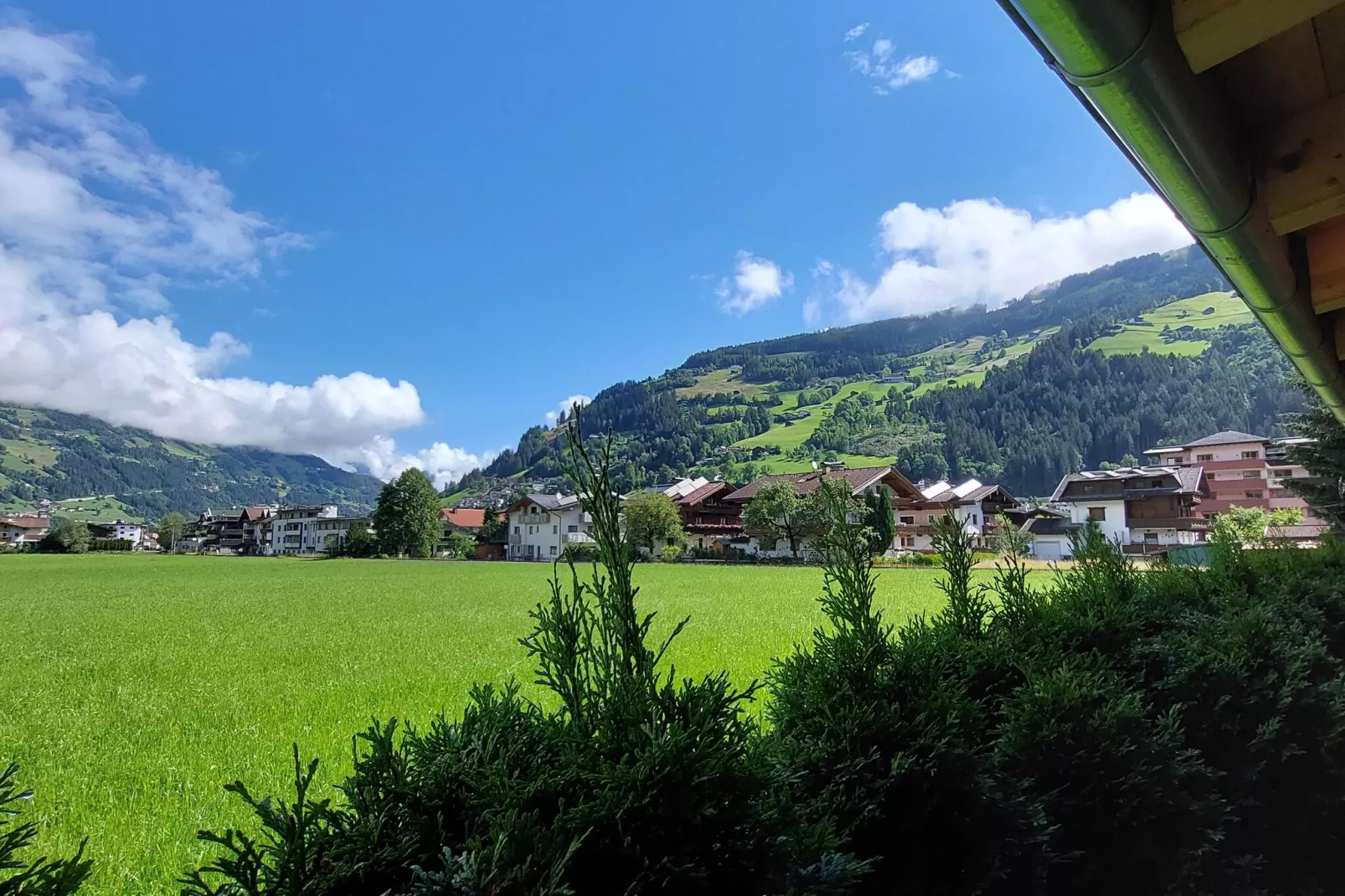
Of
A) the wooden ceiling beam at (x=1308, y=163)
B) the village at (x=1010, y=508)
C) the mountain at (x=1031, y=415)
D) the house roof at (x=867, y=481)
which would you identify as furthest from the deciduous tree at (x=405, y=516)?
the wooden ceiling beam at (x=1308, y=163)

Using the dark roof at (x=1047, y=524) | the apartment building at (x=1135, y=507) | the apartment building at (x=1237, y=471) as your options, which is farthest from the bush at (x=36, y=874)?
the apartment building at (x=1237, y=471)

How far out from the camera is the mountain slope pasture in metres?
157

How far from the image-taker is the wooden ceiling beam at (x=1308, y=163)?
2.08 m

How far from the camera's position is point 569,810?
125 centimetres

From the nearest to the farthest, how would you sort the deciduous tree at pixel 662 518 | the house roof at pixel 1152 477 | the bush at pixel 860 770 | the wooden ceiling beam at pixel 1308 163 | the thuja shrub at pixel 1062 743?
1. the bush at pixel 860 770
2. the thuja shrub at pixel 1062 743
3. the wooden ceiling beam at pixel 1308 163
4. the deciduous tree at pixel 662 518
5. the house roof at pixel 1152 477

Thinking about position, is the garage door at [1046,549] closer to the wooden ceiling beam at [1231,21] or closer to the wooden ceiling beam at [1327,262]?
the wooden ceiling beam at [1327,262]

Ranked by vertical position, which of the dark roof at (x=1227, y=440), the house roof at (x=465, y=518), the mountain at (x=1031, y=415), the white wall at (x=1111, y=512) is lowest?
the white wall at (x=1111, y=512)

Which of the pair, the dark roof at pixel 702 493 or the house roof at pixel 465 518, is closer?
the dark roof at pixel 702 493

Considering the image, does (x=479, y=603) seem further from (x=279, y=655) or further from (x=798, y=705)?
(x=798, y=705)

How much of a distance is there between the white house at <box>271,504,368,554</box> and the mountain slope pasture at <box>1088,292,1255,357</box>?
178 m

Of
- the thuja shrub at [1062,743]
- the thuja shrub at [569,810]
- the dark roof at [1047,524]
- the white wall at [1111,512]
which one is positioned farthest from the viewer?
the dark roof at [1047,524]

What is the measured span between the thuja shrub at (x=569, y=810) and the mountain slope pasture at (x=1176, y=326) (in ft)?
613

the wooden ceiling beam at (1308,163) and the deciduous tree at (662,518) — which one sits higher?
the wooden ceiling beam at (1308,163)

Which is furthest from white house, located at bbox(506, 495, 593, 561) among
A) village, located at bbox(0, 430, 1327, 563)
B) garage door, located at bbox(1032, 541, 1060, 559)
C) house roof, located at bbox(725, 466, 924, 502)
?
garage door, located at bbox(1032, 541, 1060, 559)
